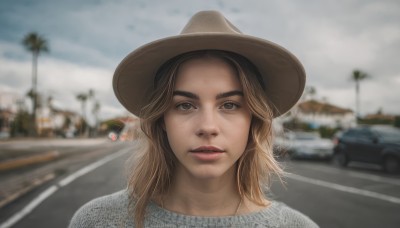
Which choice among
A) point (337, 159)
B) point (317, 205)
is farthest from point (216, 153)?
point (337, 159)

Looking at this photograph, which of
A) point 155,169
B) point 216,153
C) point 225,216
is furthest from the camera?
point 155,169

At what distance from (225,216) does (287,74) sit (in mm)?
785

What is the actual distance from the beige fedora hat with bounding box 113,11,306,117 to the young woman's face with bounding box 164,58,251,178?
0.12 metres

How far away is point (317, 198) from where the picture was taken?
27.0 ft

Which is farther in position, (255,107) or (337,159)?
(337,159)

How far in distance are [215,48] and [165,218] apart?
0.83m

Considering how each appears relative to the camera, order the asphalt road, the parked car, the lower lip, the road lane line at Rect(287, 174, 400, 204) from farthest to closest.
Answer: the parked car → the road lane line at Rect(287, 174, 400, 204) → the asphalt road → the lower lip

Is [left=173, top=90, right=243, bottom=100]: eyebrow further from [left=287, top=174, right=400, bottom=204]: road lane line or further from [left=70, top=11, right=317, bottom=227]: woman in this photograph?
[left=287, top=174, right=400, bottom=204]: road lane line

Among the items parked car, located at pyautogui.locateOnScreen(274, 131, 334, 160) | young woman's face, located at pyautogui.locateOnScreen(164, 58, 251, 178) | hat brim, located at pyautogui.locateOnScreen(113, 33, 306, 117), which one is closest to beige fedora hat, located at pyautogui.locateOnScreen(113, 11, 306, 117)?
hat brim, located at pyautogui.locateOnScreen(113, 33, 306, 117)

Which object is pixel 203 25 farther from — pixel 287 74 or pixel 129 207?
pixel 129 207

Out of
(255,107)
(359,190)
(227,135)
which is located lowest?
(359,190)

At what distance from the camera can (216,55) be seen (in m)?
1.79

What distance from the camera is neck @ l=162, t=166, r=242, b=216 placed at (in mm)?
1774

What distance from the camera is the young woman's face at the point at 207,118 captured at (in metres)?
1.61
